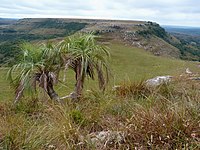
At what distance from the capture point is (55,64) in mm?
5691

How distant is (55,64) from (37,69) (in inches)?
12.4

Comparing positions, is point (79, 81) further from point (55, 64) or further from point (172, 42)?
point (172, 42)

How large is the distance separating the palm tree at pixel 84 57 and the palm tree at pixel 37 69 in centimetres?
22

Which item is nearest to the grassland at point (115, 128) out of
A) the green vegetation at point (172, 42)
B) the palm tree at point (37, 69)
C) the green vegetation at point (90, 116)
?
the green vegetation at point (90, 116)

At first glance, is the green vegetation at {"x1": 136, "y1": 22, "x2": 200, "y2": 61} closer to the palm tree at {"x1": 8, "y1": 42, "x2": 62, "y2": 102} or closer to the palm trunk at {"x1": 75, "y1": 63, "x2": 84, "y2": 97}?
the palm trunk at {"x1": 75, "y1": 63, "x2": 84, "y2": 97}

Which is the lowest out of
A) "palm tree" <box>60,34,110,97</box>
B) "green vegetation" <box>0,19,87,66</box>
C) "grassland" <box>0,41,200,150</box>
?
"green vegetation" <box>0,19,87,66</box>

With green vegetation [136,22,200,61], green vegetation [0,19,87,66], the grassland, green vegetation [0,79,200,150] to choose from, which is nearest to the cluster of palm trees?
the grassland

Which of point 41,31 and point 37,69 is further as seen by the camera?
point 41,31

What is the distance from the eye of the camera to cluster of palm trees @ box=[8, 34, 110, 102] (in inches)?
217

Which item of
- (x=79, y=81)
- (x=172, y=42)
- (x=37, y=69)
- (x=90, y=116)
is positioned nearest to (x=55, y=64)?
(x=37, y=69)

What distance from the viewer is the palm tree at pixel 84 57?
18.1ft

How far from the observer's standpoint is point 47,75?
5.60 meters

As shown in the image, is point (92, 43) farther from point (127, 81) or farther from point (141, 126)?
point (141, 126)

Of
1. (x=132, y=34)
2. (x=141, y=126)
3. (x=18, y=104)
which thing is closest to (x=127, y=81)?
(x=18, y=104)
